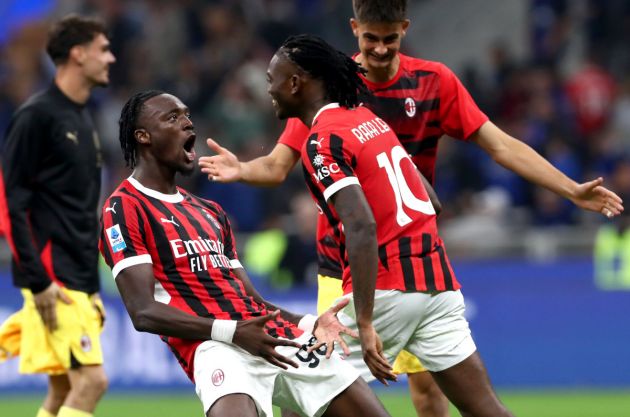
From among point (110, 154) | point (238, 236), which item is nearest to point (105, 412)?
point (238, 236)

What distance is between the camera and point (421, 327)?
19.8ft

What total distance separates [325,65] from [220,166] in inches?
30.6

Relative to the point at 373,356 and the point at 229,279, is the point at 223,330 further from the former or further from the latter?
the point at 373,356

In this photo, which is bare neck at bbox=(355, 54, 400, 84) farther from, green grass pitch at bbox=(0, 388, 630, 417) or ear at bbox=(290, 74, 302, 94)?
green grass pitch at bbox=(0, 388, 630, 417)

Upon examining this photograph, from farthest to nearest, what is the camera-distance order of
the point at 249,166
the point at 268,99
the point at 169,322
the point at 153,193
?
the point at 268,99, the point at 249,166, the point at 153,193, the point at 169,322

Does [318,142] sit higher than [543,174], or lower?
lower

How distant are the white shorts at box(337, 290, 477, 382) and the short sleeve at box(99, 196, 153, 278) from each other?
1052 millimetres

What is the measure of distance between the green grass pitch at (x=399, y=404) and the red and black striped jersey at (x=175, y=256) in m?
4.87

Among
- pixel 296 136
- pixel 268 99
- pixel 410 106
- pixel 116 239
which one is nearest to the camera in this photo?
pixel 116 239

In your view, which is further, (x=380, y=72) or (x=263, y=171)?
(x=263, y=171)

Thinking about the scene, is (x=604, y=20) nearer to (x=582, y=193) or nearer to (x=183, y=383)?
(x=183, y=383)

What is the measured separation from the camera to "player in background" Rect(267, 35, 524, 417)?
229 inches

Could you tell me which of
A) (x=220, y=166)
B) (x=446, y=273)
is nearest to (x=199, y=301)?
(x=220, y=166)

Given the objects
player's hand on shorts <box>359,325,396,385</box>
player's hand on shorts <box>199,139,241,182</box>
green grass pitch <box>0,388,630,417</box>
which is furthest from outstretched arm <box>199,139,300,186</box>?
green grass pitch <box>0,388,630,417</box>
